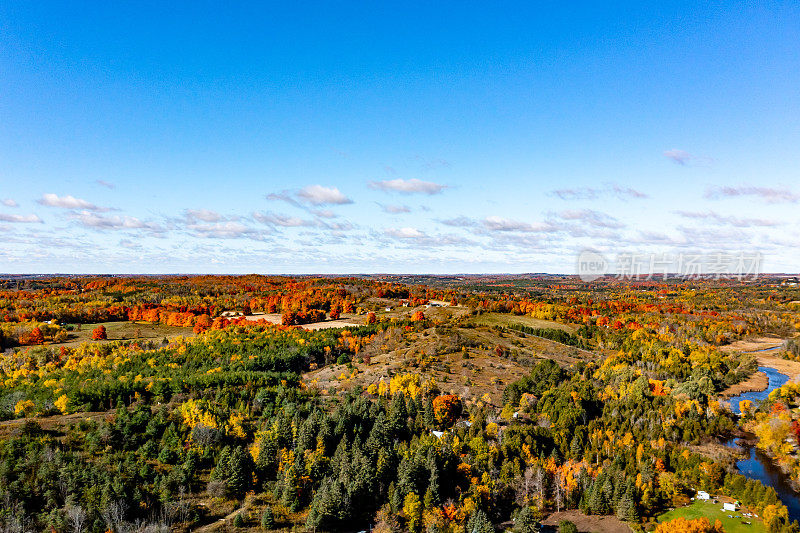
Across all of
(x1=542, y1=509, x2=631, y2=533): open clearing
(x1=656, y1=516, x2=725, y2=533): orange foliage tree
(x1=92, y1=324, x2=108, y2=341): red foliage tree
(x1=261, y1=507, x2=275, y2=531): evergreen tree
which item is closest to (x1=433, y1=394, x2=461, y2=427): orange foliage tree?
(x1=542, y1=509, x2=631, y2=533): open clearing

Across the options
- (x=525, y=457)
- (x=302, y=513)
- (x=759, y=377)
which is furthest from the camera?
(x=759, y=377)

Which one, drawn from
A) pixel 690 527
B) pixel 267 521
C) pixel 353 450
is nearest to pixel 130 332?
pixel 353 450

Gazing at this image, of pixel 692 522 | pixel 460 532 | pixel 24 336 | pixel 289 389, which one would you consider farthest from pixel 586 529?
pixel 24 336

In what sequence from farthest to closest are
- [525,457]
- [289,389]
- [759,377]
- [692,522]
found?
[759,377], [289,389], [525,457], [692,522]

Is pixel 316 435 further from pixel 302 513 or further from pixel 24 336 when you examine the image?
pixel 24 336

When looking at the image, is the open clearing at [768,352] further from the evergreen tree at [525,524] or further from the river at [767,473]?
the evergreen tree at [525,524]

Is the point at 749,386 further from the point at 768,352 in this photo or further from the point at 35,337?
the point at 35,337
